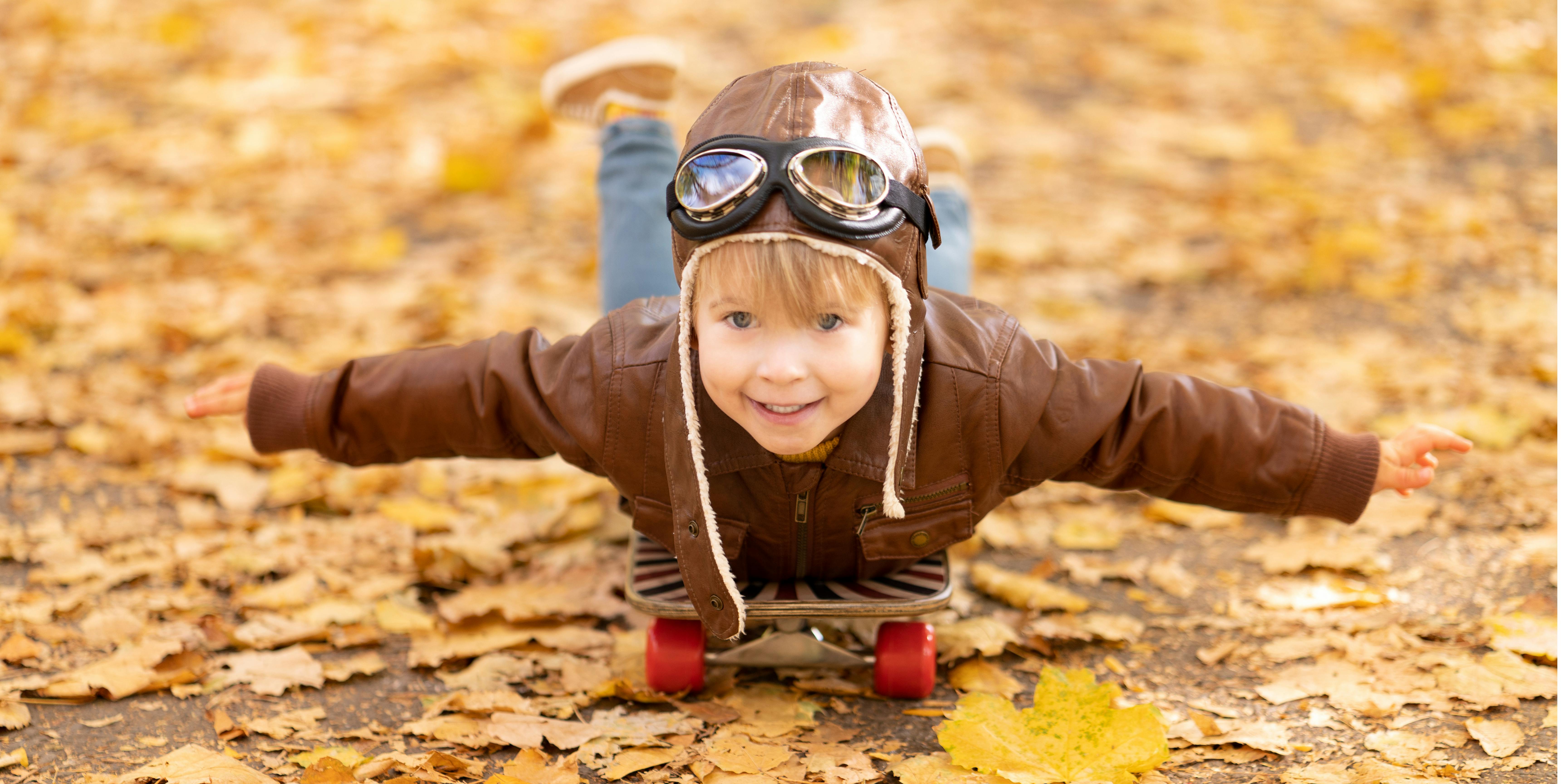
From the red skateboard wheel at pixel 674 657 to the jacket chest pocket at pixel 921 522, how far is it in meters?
0.37

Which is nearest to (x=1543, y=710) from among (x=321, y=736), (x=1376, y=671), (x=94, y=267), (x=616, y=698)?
(x=1376, y=671)

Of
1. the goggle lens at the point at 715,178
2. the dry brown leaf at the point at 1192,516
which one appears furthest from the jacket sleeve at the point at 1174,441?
the dry brown leaf at the point at 1192,516

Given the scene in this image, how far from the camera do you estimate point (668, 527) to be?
216 centimetres

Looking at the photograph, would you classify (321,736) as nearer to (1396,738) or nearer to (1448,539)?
(1396,738)

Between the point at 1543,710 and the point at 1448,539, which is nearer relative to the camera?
the point at 1543,710

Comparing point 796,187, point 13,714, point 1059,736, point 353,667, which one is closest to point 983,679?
point 1059,736

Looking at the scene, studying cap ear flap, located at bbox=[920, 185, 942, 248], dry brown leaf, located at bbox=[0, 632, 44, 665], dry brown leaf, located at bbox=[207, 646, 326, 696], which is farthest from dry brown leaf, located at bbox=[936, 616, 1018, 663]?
dry brown leaf, located at bbox=[0, 632, 44, 665]

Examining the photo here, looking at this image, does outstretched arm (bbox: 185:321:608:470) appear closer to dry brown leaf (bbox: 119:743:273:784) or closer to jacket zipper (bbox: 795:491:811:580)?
jacket zipper (bbox: 795:491:811:580)

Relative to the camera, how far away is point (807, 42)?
6426 millimetres

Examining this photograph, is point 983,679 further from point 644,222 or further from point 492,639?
point 644,222

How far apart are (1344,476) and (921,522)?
2.43 feet

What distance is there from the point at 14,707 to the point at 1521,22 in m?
6.88

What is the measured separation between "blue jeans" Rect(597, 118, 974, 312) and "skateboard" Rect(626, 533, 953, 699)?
0.72 m

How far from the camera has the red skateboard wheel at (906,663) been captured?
2.23 metres
